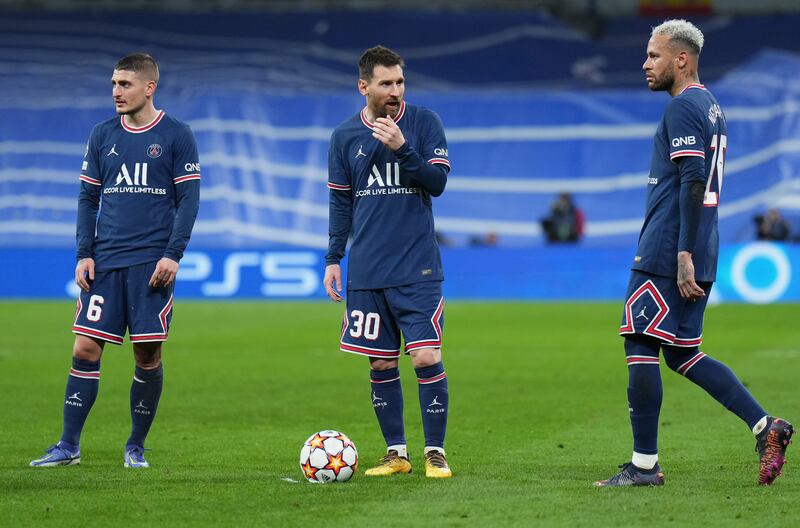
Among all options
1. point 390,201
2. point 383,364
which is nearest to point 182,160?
point 390,201

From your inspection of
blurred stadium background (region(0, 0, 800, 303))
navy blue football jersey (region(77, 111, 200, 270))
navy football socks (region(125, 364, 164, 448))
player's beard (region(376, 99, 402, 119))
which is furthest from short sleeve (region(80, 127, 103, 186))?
blurred stadium background (region(0, 0, 800, 303))

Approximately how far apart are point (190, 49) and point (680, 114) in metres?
29.1

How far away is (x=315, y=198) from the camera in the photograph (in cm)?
2909

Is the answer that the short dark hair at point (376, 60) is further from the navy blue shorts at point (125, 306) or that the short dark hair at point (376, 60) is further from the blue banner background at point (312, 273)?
the blue banner background at point (312, 273)

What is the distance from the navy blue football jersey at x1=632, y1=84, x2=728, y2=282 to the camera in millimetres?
6355

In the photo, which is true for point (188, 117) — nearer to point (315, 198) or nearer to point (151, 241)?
point (315, 198)

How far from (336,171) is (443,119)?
73.0 ft

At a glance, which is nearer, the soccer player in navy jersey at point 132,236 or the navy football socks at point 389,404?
the navy football socks at point 389,404

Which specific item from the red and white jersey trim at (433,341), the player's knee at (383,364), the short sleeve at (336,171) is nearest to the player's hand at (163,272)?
the short sleeve at (336,171)

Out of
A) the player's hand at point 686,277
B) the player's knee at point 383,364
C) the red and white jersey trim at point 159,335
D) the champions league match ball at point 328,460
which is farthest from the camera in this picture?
the red and white jersey trim at point 159,335

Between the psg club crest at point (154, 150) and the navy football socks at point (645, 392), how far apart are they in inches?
107

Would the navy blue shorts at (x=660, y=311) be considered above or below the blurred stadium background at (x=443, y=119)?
below

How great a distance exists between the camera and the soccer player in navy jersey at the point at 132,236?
23.8 ft

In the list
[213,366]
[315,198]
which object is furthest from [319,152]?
[213,366]
